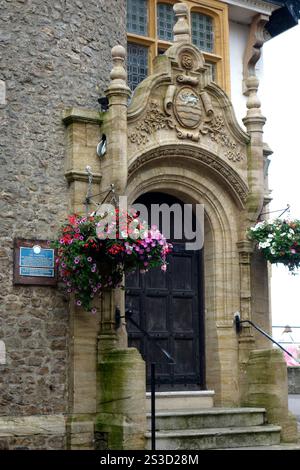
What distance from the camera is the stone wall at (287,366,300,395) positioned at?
20047 millimetres

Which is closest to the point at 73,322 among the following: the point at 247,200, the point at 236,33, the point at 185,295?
the point at 185,295

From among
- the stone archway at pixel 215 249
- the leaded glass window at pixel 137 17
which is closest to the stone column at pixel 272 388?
the stone archway at pixel 215 249

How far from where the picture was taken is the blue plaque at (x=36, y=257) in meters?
11.6

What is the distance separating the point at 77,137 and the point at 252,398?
430cm

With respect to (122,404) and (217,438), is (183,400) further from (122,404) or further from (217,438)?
(122,404)

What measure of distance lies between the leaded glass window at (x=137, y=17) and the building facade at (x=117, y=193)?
2.66 metres

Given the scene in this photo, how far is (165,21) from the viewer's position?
53.7 feet

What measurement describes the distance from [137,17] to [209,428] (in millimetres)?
7709

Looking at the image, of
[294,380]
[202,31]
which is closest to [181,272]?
[202,31]

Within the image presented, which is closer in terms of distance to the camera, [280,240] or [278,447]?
[278,447]

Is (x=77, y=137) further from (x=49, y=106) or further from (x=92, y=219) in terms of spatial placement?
(x=92, y=219)

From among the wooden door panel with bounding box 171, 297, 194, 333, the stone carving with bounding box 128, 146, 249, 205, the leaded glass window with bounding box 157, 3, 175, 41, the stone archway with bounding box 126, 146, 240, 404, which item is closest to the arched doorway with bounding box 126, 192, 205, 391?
the wooden door panel with bounding box 171, 297, 194, 333

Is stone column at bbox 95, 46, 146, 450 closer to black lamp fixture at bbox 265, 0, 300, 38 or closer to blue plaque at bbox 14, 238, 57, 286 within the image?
blue plaque at bbox 14, 238, 57, 286

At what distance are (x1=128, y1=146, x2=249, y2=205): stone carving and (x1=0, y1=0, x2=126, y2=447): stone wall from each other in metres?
1.03
